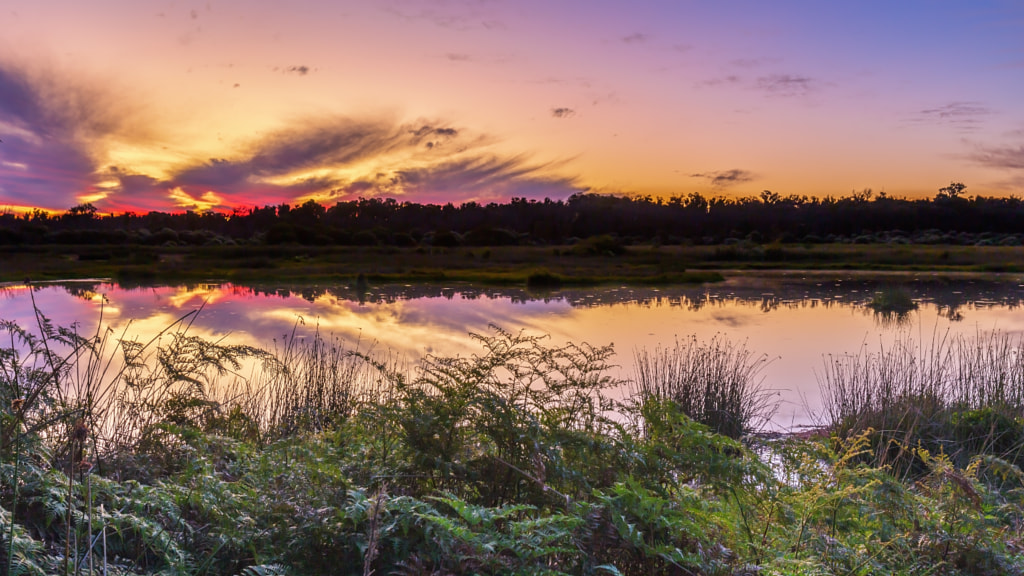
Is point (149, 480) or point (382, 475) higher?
point (382, 475)

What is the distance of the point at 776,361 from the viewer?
15.1 meters

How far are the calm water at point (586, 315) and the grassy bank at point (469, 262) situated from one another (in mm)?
3865

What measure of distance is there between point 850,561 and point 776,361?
12993 millimetres

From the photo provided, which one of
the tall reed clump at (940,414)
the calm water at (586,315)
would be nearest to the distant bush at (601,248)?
the calm water at (586,315)

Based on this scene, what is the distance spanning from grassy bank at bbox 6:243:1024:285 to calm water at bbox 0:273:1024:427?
3.86m

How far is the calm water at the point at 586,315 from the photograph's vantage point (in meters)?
16.5

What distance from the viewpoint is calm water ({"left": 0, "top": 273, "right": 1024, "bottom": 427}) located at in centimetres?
1647

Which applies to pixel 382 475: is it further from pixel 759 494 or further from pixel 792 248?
pixel 792 248

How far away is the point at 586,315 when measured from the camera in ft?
75.8

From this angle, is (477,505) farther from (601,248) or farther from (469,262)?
(601,248)

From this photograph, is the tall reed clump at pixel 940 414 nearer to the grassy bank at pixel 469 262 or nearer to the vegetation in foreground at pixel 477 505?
the vegetation in foreground at pixel 477 505

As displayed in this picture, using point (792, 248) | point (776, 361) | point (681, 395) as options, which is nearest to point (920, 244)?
point (792, 248)

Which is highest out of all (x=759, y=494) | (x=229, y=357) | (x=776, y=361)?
(x=229, y=357)

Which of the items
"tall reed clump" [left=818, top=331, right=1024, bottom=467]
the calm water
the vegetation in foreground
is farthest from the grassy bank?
the vegetation in foreground
